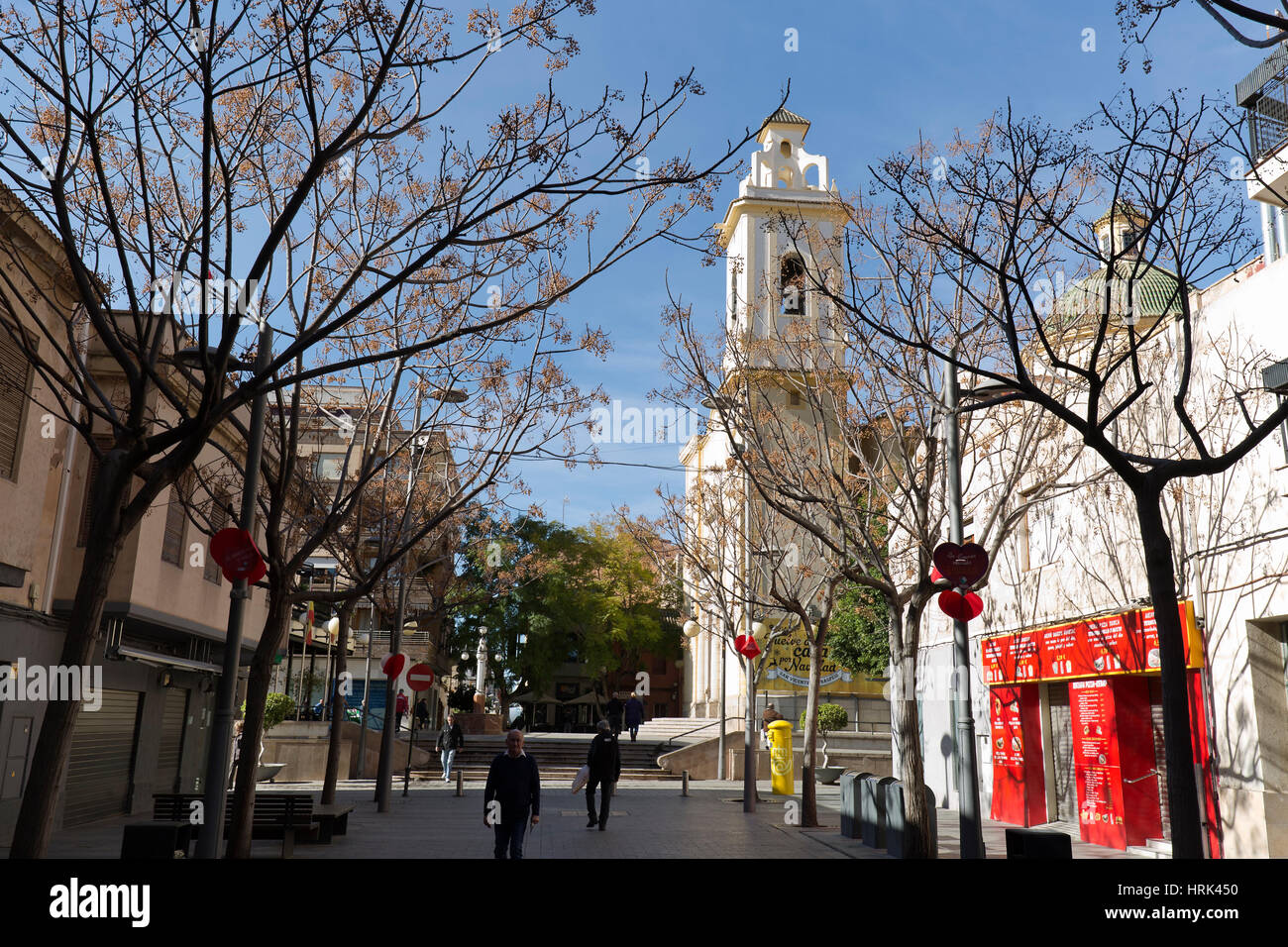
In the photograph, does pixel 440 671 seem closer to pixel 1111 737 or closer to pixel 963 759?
pixel 1111 737

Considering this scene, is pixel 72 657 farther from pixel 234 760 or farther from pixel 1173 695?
pixel 234 760

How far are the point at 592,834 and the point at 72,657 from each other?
11.5 metres

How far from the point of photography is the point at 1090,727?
16.7 meters

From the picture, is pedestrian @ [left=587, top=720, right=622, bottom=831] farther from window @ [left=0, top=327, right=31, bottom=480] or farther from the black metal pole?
window @ [left=0, top=327, right=31, bottom=480]

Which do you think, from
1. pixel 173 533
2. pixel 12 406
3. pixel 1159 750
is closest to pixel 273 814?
pixel 12 406

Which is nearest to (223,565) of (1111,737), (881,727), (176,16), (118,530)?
(118,530)

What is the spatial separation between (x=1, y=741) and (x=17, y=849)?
8545 millimetres

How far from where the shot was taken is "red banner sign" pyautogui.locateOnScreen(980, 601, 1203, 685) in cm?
1466

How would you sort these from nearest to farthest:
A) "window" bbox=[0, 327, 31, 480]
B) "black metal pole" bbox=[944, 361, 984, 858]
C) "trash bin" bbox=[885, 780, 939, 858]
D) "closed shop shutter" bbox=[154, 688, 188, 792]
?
"black metal pole" bbox=[944, 361, 984, 858]
"trash bin" bbox=[885, 780, 939, 858]
"window" bbox=[0, 327, 31, 480]
"closed shop shutter" bbox=[154, 688, 188, 792]

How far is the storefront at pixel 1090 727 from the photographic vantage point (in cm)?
1495

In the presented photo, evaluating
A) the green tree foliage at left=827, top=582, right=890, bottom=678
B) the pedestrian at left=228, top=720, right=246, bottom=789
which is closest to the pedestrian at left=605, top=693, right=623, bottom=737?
the green tree foliage at left=827, top=582, right=890, bottom=678

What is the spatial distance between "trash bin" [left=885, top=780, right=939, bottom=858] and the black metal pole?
200cm

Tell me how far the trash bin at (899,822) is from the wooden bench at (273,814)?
791cm

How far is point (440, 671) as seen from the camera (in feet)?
168
